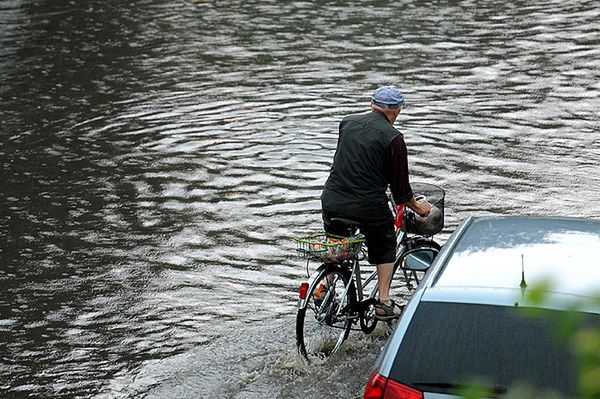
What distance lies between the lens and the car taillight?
4105mm

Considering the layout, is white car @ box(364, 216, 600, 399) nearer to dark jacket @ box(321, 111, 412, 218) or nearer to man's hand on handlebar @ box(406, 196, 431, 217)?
dark jacket @ box(321, 111, 412, 218)

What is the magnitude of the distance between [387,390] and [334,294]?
292 centimetres

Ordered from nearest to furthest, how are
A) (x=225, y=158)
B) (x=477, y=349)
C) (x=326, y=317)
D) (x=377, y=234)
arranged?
1. (x=477, y=349)
2. (x=326, y=317)
3. (x=377, y=234)
4. (x=225, y=158)

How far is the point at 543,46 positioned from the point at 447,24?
2733 millimetres

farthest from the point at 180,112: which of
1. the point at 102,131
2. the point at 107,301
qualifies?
the point at 107,301

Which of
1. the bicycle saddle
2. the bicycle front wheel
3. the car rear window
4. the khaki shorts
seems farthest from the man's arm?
the car rear window

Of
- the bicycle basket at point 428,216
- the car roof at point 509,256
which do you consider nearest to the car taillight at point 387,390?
the car roof at point 509,256

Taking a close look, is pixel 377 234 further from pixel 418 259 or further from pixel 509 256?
pixel 509 256

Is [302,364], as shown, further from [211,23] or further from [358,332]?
[211,23]

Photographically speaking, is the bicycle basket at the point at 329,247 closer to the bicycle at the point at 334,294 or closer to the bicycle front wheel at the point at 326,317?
the bicycle at the point at 334,294

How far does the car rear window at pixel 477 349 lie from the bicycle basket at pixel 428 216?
3315 millimetres

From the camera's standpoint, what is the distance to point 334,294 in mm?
7090

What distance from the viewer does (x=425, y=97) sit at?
1485 centimetres

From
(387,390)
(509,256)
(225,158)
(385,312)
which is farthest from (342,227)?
(225,158)
